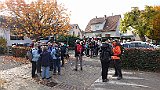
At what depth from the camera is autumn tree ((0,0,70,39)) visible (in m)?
23.4

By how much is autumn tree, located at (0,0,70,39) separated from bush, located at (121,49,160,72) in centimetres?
1132

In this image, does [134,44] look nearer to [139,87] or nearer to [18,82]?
[139,87]

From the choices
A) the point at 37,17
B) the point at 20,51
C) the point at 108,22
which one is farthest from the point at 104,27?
the point at 20,51

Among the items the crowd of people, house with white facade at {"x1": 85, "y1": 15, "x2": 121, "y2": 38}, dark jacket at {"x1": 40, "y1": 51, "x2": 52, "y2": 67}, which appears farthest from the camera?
house with white facade at {"x1": 85, "y1": 15, "x2": 121, "y2": 38}

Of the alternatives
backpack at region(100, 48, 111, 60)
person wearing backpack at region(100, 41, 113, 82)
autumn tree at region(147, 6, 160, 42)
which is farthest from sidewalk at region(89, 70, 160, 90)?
autumn tree at region(147, 6, 160, 42)

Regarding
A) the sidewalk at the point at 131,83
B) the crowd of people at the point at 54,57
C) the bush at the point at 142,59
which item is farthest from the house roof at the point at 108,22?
the sidewalk at the point at 131,83

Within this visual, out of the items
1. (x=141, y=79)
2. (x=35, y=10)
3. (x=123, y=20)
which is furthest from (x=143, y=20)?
(x=141, y=79)

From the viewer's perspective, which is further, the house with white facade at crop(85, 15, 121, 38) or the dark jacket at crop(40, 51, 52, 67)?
the house with white facade at crop(85, 15, 121, 38)

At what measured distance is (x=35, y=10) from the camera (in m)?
23.3

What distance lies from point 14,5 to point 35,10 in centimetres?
263

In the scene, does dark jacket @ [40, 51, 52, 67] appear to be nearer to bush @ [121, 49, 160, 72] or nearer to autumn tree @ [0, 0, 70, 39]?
bush @ [121, 49, 160, 72]

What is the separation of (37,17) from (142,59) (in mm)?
12591

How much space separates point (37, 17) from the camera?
76.6 feet

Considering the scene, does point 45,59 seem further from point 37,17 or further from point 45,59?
point 37,17
